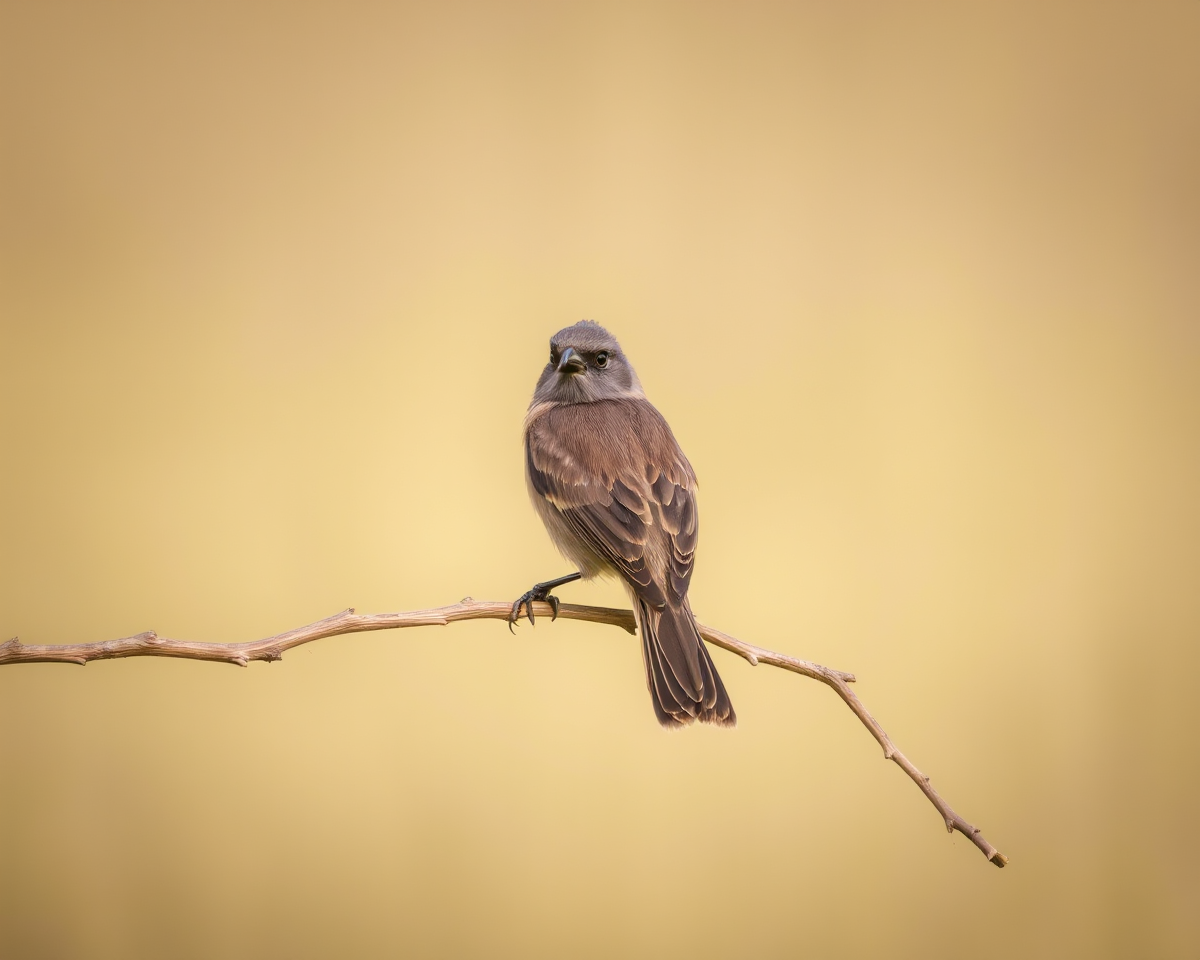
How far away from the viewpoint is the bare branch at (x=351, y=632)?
4.30ft

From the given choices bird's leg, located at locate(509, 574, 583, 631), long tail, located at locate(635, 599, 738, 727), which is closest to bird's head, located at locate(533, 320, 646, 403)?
bird's leg, located at locate(509, 574, 583, 631)

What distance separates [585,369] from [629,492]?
332 millimetres

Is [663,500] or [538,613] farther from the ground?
[663,500]

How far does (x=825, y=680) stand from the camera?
5.54 feet

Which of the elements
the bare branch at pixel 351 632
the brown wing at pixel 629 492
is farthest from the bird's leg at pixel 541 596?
the bare branch at pixel 351 632

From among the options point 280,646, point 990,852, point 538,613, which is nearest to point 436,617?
point 280,646

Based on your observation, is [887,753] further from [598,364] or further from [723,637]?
[598,364]

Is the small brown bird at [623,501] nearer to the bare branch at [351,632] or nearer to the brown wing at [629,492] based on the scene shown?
the brown wing at [629,492]

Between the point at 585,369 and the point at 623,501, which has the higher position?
the point at 585,369

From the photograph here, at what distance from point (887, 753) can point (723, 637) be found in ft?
1.39

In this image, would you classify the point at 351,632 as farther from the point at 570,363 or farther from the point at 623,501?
the point at 570,363

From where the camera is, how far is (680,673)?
6.21ft

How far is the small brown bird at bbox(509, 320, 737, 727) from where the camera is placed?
75.0 inches

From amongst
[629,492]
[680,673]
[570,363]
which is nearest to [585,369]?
[570,363]
